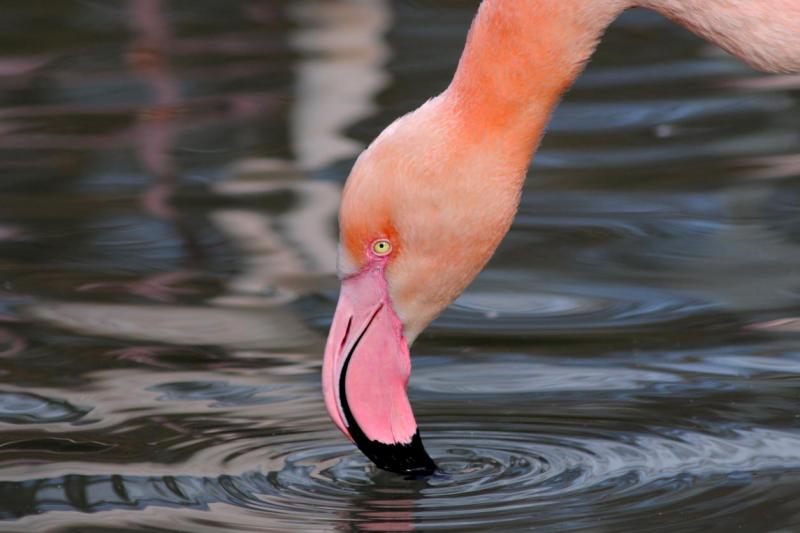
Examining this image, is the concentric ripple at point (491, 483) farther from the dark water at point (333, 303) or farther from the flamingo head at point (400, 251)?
the flamingo head at point (400, 251)

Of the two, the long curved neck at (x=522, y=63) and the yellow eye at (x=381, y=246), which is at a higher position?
the long curved neck at (x=522, y=63)

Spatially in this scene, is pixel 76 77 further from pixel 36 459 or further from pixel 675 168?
pixel 36 459

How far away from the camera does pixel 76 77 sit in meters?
9.37

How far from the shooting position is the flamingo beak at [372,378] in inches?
167

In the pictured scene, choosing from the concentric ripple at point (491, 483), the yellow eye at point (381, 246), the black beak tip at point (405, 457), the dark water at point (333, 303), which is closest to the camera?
the concentric ripple at point (491, 483)

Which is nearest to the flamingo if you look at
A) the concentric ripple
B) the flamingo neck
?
the flamingo neck

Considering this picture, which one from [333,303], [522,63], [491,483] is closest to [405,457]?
[491,483]

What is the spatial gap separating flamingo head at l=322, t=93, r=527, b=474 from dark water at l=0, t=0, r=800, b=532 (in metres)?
0.14

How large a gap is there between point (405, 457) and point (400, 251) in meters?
0.53

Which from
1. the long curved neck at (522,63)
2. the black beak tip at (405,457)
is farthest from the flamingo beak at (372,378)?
the long curved neck at (522,63)

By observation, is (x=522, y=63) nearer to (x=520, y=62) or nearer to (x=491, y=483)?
(x=520, y=62)

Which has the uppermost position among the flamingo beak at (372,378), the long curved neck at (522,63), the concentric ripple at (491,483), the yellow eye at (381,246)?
the long curved neck at (522,63)

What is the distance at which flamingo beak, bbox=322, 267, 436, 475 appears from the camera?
4.25m

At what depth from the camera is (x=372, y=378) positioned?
439cm
